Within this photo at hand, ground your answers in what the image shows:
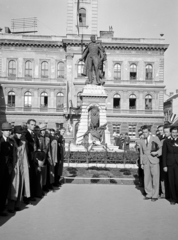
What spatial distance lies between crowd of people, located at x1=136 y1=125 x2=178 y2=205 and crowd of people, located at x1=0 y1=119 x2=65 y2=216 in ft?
8.99

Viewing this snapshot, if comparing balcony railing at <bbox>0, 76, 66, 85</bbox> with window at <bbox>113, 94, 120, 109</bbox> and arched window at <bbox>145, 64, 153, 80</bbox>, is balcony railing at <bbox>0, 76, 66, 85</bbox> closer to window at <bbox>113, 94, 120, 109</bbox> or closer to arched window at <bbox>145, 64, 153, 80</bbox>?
window at <bbox>113, 94, 120, 109</bbox>

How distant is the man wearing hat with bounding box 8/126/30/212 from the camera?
6.15 metres

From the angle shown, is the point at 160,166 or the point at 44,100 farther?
the point at 44,100

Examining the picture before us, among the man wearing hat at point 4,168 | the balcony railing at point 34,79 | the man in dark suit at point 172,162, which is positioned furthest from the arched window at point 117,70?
the man wearing hat at point 4,168

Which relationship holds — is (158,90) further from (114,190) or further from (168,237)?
(168,237)

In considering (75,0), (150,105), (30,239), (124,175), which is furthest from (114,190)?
(75,0)

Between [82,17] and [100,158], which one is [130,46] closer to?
[82,17]

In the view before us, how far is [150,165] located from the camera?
788cm

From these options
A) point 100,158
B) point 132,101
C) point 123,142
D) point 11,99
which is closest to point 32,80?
point 11,99

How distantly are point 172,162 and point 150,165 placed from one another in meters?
0.63

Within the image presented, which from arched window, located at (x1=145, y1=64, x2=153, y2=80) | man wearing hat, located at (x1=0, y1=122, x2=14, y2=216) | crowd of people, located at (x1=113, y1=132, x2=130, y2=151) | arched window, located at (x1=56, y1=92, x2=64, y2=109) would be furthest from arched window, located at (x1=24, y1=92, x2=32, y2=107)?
man wearing hat, located at (x1=0, y1=122, x2=14, y2=216)

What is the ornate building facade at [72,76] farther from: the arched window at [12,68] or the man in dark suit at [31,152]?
the man in dark suit at [31,152]

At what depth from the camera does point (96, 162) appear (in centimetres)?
1281

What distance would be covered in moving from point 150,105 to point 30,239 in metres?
42.0
